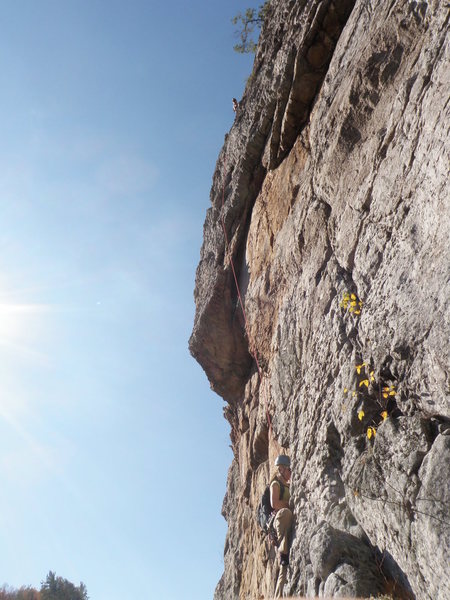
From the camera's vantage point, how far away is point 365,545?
6383 mm

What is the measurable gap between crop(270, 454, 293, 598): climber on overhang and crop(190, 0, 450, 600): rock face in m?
0.36

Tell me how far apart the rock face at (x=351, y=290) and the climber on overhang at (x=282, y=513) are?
36 cm

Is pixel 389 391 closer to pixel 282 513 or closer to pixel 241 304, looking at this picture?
pixel 282 513

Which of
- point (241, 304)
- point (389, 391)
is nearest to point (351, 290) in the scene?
point (389, 391)

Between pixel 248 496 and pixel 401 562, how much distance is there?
797 cm

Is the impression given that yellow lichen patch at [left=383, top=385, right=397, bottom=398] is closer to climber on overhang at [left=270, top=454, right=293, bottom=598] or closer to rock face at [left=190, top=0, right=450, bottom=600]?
rock face at [left=190, top=0, right=450, bottom=600]

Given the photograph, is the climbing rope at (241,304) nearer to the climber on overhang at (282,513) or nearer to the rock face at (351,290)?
the rock face at (351,290)

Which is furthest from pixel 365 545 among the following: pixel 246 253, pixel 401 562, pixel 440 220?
pixel 246 253

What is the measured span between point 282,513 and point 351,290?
3.72m

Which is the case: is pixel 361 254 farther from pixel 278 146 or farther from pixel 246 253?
pixel 246 253

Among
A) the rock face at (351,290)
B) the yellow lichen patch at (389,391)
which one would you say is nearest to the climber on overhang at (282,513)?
the rock face at (351,290)

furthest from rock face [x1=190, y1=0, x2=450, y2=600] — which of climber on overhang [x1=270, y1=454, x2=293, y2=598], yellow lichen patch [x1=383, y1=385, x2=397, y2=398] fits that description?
climber on overhang [x1=270, y1=454, x2=293, y2=598]

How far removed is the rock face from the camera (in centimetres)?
560

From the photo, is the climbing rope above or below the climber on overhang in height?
above
